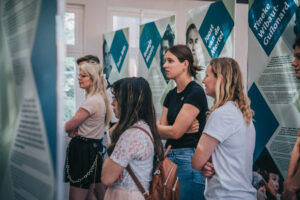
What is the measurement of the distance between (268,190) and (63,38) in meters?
1.83

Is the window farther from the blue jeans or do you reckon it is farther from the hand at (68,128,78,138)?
the blue jeans

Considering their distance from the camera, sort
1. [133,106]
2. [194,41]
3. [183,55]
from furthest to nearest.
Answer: [194,41], [183,55], [133,106]

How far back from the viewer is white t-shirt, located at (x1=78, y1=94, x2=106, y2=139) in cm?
278

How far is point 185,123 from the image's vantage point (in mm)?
2123

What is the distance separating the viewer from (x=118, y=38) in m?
4.94

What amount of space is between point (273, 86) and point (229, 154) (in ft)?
2.51

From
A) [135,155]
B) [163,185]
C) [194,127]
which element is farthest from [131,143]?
[194,127]

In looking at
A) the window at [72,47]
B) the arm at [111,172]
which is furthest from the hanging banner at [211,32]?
the window at [72,47]

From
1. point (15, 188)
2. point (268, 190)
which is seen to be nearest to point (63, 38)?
point (15, 188)

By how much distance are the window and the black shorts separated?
2963 millimetres

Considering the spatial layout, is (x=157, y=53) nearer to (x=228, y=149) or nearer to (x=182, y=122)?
(x=182, y=122)

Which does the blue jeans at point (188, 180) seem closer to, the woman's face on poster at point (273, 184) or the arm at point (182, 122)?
the arm at point (182, 122)

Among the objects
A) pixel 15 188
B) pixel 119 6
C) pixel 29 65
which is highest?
pixel 119 6

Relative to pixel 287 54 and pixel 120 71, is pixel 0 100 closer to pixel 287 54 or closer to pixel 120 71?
pixel 287 54
